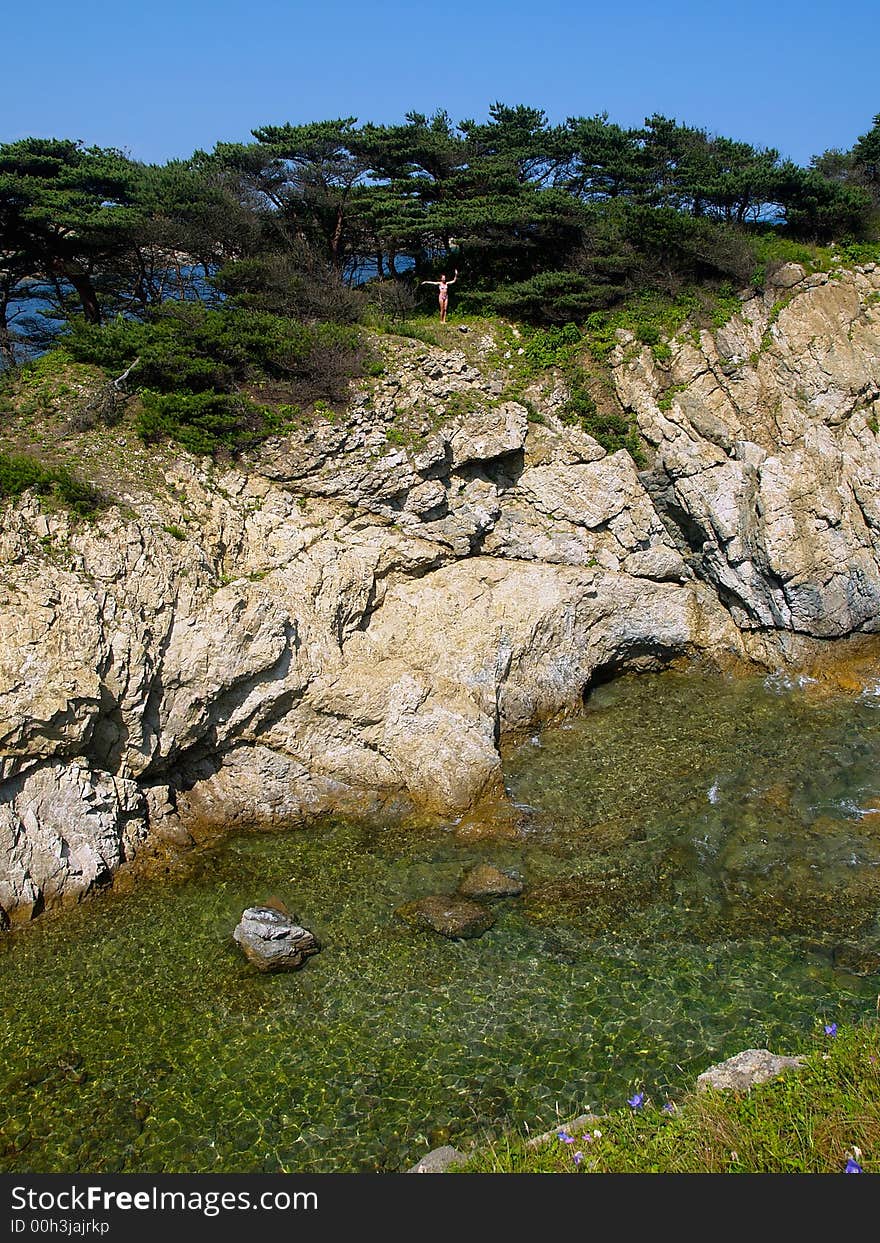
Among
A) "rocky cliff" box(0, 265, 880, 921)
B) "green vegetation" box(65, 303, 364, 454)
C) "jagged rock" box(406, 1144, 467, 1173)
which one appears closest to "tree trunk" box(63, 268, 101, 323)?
"green vegetation" box(65, 303, 364, 454)

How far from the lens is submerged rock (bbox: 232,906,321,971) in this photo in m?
14.0

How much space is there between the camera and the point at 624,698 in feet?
75.8

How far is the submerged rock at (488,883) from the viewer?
1573 cm

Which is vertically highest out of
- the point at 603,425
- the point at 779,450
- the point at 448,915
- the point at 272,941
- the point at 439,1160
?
the point at 603,425

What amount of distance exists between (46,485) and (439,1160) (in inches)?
619

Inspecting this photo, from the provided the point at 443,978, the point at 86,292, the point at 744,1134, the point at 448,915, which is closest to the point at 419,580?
the point at 448,915

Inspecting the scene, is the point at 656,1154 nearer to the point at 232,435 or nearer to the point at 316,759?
the point at 316,759

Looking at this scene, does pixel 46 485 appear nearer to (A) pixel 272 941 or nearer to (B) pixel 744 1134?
(A) pixel 272 941

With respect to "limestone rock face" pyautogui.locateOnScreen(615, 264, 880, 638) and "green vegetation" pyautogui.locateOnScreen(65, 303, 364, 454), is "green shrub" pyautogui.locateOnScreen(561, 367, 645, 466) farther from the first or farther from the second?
"green vegetation" pyautogui.locateOnScreen(65, 303, 364, 454)

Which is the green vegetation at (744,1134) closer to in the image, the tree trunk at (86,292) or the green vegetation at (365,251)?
the green vegetation at (365,251)

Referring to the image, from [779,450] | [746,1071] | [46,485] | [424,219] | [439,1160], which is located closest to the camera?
[439,1160]

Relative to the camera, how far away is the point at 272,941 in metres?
14.2

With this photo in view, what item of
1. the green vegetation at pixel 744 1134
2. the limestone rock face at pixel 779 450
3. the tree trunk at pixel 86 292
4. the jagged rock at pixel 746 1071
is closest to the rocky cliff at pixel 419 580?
the limestone rock face at pixel 779 450

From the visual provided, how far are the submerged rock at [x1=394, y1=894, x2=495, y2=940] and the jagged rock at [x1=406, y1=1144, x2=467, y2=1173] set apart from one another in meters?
4.75
